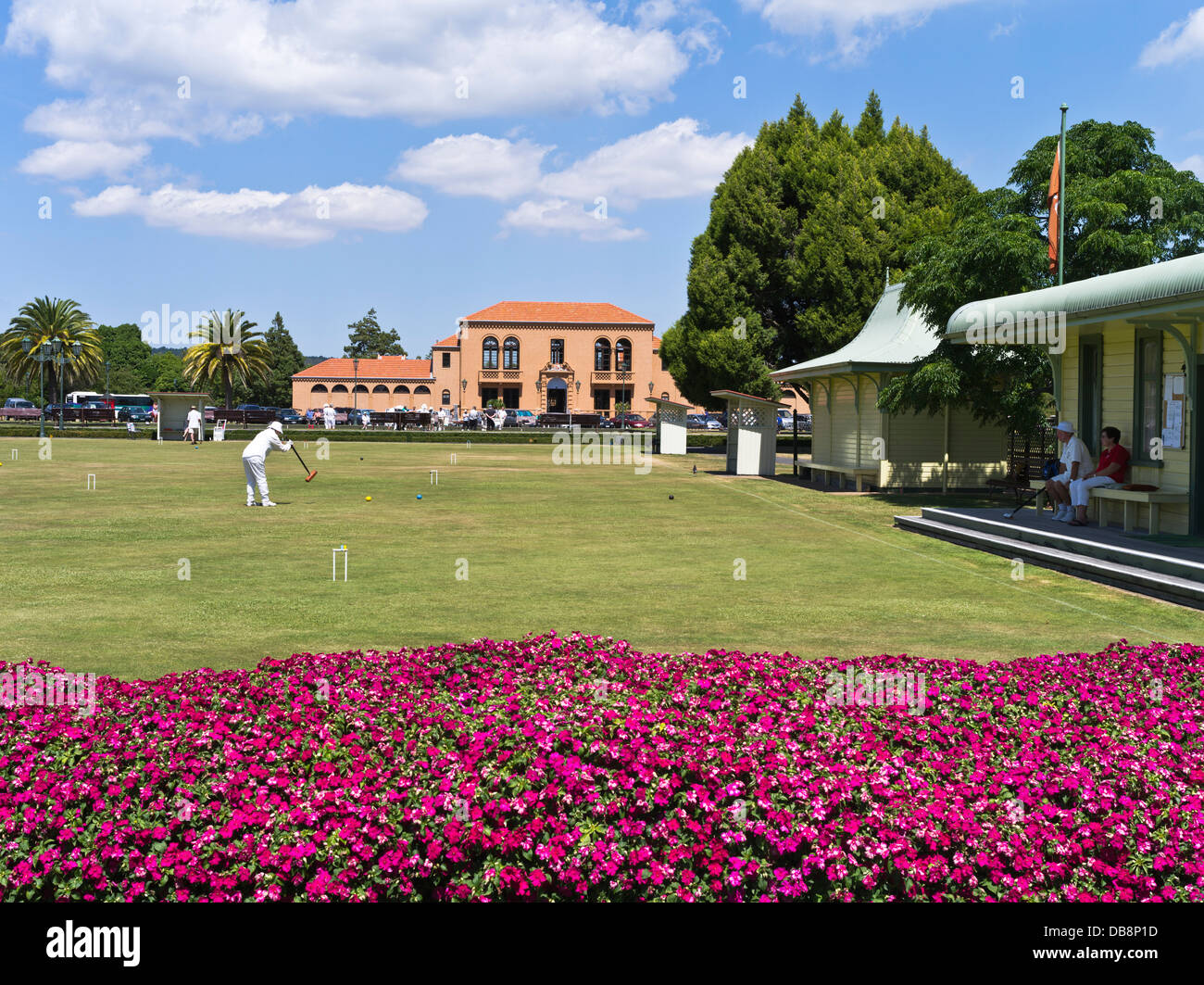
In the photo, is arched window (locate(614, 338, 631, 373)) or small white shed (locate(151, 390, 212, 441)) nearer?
small white shed (locate(151, 390, 212, 441))

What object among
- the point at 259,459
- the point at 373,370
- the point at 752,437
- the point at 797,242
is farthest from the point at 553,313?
the point at 259,459

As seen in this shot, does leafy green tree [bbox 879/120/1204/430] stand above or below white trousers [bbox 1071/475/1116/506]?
above

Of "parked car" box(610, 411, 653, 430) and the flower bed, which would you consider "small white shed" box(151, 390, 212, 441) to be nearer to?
"parked car" box(610, 411, 653, 430)

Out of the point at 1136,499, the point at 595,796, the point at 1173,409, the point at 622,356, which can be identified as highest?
the point at 622,356

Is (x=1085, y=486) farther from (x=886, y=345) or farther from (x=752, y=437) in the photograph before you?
(x=752, y=437)

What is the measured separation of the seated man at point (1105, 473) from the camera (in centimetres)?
1474

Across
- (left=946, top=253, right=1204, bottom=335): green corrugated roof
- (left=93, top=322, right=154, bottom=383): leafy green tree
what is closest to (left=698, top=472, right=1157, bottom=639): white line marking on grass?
(left=946, top=253, right=1204, bottom=335): green corrugated roof

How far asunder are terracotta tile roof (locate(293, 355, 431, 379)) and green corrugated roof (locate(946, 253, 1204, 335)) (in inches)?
3537

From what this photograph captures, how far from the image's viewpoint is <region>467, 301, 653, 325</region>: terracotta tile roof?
9700cm

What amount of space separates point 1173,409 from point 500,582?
938 centimetres

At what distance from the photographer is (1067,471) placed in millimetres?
15859

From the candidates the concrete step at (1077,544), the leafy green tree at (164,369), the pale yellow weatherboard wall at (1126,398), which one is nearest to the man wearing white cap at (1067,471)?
the concrete step at (1077,544)

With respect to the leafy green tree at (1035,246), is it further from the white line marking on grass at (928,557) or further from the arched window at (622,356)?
the arched window at (622,356)

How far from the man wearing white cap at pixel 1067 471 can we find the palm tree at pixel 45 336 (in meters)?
83.0
